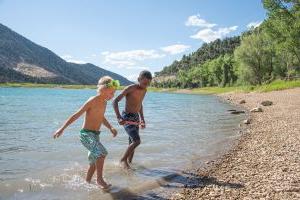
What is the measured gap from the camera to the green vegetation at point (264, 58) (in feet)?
151

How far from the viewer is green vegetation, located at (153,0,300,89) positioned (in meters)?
46.1

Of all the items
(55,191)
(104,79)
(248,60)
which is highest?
(248,60)

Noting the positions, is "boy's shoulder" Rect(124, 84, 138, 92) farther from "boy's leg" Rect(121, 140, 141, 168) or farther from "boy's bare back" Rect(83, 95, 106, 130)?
"boy's bare back" Rect(83, 95, 106, 130)

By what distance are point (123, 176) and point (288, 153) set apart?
Answer: 576 centimetres

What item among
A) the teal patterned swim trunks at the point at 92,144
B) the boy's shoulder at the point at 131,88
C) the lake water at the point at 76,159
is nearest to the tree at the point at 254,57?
the lake water at the point at 76,159

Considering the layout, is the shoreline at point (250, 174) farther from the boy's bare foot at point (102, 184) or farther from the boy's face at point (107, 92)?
the boy's face at point (107, 92)

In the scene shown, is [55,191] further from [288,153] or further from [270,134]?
[270,134]

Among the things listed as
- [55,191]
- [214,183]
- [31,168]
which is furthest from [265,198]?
[31,168]

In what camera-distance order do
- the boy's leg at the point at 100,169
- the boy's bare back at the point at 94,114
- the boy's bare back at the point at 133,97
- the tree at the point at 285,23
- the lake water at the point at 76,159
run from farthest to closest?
1. the tree at the point at 285,23
2. the boy's bare back at the point at 133,97
3. the lake water at the point at 76,159
4. the boy's leg at the point at 100,169
5. the boy's bare back at the point at 94,114

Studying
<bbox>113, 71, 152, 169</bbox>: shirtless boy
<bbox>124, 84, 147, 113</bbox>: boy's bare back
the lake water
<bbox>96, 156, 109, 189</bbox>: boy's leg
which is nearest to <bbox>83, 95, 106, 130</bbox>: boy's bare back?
<bbox>96, 156, 109, 189</bbox>: boy's leg

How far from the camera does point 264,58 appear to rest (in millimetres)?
89562

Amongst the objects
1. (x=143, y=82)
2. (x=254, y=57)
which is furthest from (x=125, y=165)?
(x=254, y=57)

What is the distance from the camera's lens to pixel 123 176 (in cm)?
1134

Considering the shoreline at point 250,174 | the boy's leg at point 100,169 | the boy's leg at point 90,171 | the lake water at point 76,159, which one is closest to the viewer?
the shoreline at point 250,174
